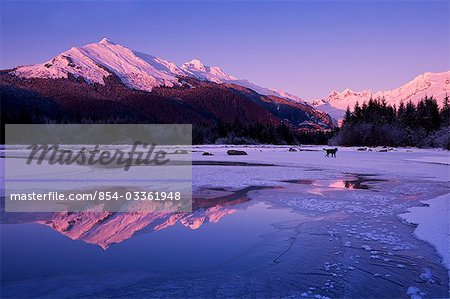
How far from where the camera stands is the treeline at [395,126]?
270 feet

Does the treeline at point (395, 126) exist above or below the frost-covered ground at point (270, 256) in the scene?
above

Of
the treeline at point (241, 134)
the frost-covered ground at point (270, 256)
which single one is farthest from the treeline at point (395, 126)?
the frost-covered ground at point (270, 256)

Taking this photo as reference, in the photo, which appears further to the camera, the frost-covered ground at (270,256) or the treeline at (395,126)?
the treeline at (395,126)

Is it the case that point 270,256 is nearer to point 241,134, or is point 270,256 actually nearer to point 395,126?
point 395,126

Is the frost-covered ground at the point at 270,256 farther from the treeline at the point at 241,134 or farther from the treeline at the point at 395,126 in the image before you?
the treeline at the point at 241,134

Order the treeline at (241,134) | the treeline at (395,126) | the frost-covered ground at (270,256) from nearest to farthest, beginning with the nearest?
1. the frost-covered ground at (270,256)
2. the treeline at (395,126)
3. the treeline at (241,134)

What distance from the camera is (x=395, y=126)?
86.0 m

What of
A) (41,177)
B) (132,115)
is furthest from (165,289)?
(132,115)

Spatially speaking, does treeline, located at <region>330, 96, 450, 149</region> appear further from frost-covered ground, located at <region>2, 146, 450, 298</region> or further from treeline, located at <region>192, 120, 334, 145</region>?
frost-covered ground, located at <region>2, 146, 450, 298</region>

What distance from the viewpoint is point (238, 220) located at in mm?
10000

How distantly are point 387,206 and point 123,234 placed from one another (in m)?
7.83

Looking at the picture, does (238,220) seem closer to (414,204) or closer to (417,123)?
(414,204)

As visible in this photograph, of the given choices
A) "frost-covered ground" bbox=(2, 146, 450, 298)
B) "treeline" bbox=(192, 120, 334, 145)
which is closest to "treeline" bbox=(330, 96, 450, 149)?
"treeline" bbox=(192, 120, 334, 145)

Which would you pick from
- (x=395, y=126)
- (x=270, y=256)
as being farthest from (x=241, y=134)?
(x=270, y=256)
